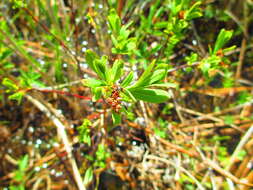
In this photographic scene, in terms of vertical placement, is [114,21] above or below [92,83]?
above

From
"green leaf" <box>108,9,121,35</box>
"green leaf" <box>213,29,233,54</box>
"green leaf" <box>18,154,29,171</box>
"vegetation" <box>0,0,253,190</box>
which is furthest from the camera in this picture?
"green leaf" <box>18,154,29,171</box>

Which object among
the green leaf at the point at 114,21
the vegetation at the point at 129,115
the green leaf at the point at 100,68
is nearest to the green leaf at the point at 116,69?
the green leaf at the point at 100,68

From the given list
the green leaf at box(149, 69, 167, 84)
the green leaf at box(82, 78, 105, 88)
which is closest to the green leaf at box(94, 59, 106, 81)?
the green leaf at box(82, 78, 105, 88)

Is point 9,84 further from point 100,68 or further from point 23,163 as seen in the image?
point 23,163

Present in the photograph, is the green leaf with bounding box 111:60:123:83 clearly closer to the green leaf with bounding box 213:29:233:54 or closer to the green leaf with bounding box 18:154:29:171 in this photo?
the green leaf with bounding box 213:29:233:54

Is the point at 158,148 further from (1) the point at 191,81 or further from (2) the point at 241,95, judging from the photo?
(2) the point at 241,95

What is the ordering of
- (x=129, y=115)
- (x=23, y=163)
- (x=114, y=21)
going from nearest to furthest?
(x=114, y=21) < (x=129, y=115) < (x=23, y=163)

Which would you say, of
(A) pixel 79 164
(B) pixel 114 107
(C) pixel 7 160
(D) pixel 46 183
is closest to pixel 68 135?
(A) pixel 79 164

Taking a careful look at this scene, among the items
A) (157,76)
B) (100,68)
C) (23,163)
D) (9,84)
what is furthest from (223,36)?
(23,163)
